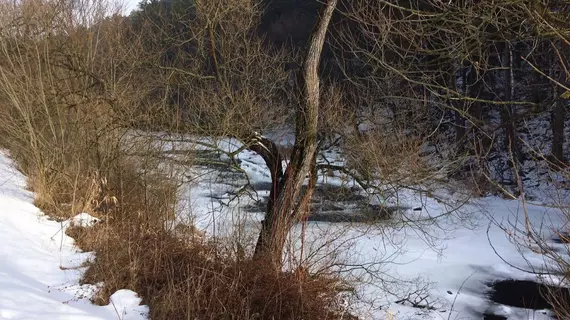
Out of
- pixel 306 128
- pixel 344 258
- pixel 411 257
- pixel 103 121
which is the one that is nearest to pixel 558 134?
pixel 411 257

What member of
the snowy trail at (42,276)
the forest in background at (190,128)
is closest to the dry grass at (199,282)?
the forest in background at (190,128)

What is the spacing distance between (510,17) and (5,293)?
5830 millimetres

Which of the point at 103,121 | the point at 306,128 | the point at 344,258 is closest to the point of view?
the point at 344,258

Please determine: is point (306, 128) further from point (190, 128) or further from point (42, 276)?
point (42, 276)

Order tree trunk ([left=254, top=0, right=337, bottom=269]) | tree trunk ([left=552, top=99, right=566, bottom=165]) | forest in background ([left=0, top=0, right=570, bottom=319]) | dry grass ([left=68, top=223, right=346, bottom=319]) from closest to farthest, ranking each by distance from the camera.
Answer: dry grass ([left=68, top=223, right=346, bottom=319]) < forest in background ([left=0, top=0, right=570, bottom=319]) < tree trunk ([left=254, top=0, right=337, bottom=269]) < tree trunk ([left=552, top=99, right=566, bottom=165])

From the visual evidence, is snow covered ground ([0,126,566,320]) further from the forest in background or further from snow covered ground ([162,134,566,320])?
the forest in background

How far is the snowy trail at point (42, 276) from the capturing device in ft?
14.0

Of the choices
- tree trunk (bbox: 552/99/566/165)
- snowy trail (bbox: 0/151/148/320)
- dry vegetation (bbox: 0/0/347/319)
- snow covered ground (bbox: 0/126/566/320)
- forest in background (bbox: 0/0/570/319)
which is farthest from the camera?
tree trunk (bbox: 552/99/566/165)

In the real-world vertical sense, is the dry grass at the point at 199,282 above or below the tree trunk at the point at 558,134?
below

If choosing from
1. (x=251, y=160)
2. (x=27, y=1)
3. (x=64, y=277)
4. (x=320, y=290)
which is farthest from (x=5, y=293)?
(x=251, y=160)

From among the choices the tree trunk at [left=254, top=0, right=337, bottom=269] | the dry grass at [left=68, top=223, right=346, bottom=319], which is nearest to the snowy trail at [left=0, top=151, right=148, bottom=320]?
the dry grass at [left=68, top=223, right=346, bottom=319]

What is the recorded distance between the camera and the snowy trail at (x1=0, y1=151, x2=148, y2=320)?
4.25 m

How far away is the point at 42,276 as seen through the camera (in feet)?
17.1

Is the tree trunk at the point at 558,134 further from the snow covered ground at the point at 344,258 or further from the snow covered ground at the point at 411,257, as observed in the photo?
the snow covered ground at the point at 411,257
